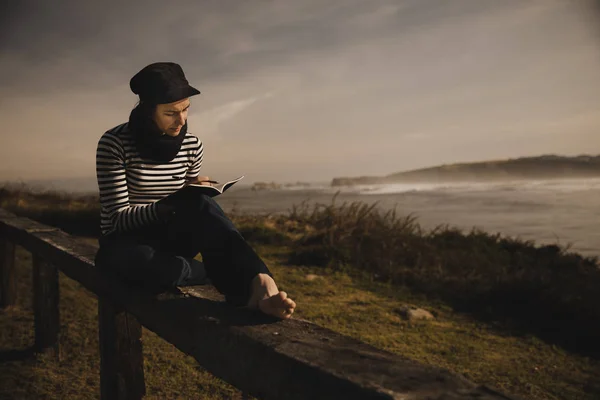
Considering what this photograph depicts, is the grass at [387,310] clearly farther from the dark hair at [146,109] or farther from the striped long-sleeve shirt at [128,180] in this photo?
the dark hair at [146,109]

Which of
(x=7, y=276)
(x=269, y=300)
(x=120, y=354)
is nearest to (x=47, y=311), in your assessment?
(x=7, y=276)

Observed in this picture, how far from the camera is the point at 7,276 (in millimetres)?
4105

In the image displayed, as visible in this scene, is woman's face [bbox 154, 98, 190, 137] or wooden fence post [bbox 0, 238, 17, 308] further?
wooden fence post [bbox 0, 238, 17, 308]

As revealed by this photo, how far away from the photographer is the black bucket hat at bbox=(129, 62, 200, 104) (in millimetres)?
1755

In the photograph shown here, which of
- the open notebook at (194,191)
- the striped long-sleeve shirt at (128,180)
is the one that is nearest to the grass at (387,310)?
the striped long-sleeve shirt at (128,180)

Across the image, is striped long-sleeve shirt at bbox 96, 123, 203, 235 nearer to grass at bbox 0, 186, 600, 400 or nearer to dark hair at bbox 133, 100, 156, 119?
dark hair at bbox 133, 100, 156, 119

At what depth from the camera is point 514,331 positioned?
13.1ft

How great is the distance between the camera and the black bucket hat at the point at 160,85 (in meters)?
1.75

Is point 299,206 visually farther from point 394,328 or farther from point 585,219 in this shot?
point 585,219

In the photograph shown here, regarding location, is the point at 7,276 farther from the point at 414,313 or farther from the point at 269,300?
the point at 414,313

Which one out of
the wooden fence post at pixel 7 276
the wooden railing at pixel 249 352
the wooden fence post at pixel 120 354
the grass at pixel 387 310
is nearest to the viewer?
the wooden railing at pixel 249 352

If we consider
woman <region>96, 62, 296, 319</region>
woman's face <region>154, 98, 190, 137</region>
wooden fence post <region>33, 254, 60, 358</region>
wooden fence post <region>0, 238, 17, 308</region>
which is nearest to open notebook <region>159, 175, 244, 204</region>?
woman <region>96, 62, 296, 319</region>

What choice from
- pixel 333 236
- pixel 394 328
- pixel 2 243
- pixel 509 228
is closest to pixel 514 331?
pixel 394 328

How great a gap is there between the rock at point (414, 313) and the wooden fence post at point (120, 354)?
282 centimetres
